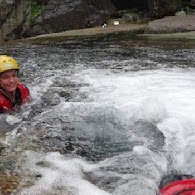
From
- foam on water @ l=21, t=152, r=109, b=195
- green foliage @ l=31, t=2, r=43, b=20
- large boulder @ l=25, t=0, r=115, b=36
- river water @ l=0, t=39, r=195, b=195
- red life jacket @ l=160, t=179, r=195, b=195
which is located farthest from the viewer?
green foliage @ l=31, t=2, r=43, b=20

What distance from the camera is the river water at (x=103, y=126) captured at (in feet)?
12.3

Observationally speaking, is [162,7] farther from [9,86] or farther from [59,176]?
[59,176]

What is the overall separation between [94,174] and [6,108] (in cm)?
242

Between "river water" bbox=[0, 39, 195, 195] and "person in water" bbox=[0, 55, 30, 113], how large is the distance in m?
0.17

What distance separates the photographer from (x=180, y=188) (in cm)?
328

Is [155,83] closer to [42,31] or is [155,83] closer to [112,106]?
[112,106]

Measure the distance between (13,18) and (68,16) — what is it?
84.0 inches

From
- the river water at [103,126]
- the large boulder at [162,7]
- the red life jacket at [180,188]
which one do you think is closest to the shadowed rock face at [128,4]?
the large boulder at [162,7]

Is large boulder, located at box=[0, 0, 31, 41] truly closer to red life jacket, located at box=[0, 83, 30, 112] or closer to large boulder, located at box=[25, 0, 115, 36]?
large boulder, located at box=[25, 0, 115, 36]

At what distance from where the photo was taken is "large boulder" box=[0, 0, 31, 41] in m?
14.1

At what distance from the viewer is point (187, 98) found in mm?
6391

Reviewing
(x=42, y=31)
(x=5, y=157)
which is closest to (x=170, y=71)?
(x=5, y=157)

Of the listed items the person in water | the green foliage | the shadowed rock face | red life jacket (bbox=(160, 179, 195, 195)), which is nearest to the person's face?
the person in water

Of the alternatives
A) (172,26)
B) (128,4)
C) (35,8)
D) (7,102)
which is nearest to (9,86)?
(7,102)
